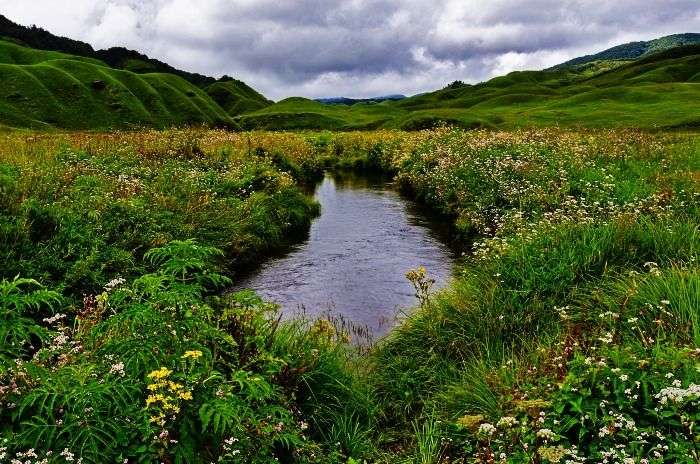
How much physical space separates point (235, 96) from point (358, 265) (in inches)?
6465

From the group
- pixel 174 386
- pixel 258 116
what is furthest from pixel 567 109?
pixel 174 386

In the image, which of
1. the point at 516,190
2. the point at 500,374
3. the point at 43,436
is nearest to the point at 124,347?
the point at 43,436

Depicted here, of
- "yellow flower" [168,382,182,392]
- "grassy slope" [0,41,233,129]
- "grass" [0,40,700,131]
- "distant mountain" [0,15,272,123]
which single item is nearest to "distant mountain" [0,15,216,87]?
"distant mountain" [0,15,272,123]

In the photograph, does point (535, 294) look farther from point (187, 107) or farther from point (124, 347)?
point (187, 107)

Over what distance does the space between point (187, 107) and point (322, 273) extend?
3351 inches

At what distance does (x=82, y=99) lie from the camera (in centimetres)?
7400

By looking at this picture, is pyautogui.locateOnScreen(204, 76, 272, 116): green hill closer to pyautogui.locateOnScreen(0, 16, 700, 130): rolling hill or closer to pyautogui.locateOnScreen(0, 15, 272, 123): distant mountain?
pyautogui.locateOnScreen(0, 15, 272, 123): distant mountain

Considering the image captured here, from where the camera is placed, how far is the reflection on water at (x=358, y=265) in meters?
11.2

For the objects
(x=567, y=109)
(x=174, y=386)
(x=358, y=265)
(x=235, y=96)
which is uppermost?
(x=235, y=96)

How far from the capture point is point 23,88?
6975 cm

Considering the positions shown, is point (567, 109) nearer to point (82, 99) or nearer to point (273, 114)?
point (273, 114)

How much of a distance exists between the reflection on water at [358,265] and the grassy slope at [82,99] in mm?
52972

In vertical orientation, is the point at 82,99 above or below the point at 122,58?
below

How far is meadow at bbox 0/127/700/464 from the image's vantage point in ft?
13.6
